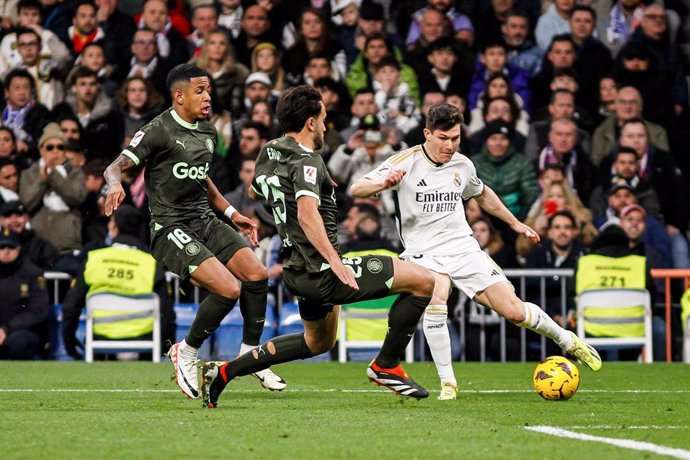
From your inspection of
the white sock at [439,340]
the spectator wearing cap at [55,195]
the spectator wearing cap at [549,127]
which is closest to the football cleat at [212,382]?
the white sock at [439,340]

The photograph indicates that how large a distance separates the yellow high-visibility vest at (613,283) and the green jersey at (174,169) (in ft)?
19.9

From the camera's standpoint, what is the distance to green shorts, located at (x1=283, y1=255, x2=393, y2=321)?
851cm

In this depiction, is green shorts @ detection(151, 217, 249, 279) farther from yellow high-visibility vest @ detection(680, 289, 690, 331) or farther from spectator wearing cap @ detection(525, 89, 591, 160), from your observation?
spectator wearing cap @ detection(525, 89, 591, 160)

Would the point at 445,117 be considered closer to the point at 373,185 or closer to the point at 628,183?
the point at 373,185

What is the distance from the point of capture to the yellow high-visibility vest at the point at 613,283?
15.2m

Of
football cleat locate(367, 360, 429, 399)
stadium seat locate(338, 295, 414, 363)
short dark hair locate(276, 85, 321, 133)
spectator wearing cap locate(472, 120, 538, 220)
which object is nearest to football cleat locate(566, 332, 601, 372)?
football cleat locate(367, 360, 429, 399)

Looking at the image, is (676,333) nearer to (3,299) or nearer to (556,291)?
(556,291)

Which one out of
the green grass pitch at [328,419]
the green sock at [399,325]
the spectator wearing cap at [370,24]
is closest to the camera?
the green grass pitch at [328,419]

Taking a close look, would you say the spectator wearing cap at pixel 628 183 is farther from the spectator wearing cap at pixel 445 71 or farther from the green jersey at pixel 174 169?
the green jersey at pixel 174 169

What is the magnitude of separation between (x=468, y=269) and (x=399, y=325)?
135 centimetres

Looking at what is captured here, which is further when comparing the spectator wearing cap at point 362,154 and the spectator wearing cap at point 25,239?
the spectator wearing cap at point 362,154

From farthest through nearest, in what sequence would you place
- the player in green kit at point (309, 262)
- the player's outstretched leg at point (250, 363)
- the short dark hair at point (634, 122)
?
1. the short dark hair at point (634, 122)
2. the player's outstretched leg at point (250, 363)
3. the player in green kit at point (309, 262)

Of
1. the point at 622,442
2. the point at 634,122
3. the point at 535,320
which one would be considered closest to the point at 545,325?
the point at 535,320

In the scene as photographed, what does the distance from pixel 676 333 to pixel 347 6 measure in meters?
6.12
